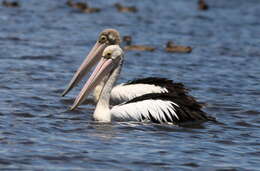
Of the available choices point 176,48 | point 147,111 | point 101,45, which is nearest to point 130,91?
point 101,45

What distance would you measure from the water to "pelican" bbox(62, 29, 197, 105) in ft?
1.37

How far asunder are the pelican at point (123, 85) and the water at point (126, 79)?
0.42m

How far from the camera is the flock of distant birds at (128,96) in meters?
9.89

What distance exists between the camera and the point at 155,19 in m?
24.3

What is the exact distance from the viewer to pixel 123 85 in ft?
36.9

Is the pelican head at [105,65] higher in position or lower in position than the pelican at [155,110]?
higher

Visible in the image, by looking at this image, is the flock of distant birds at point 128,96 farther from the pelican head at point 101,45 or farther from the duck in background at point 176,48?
the duck in background at point 176,48

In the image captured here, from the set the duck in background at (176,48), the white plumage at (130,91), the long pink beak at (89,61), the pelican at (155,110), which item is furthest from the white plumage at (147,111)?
the duck in background at (176,48)

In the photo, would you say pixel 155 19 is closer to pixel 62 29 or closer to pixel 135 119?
pixel 62 29

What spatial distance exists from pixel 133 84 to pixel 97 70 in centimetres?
84

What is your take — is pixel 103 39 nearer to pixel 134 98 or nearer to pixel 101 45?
pixel 101 45

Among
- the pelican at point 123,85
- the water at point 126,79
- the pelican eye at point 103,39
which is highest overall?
the pelican eye at point 103,39

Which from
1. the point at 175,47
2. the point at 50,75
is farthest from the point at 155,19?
the point at 50,75

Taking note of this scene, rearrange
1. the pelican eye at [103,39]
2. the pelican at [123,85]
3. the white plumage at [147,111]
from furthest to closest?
the pelican eye at [103,39] < the pelican at [123,85] < the white plumage at [147,111]
